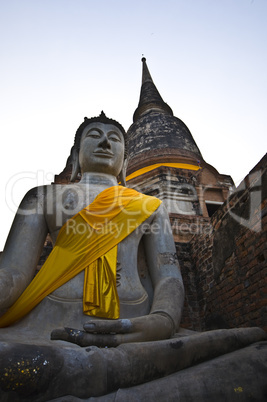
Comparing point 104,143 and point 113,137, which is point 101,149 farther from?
point 113,137

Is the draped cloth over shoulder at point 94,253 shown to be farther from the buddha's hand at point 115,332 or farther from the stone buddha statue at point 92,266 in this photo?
the buddha's hand at point 115,332

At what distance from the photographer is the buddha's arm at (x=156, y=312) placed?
1.82 metres

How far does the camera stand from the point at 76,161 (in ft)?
12.4

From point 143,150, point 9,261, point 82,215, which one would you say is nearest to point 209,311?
point 82,215

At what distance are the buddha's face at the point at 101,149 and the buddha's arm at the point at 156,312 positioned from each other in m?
0.75

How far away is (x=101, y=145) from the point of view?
11.3 ft

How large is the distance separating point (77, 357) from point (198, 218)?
7013 mm

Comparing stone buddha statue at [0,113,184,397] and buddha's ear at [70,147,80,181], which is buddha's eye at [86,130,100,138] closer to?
stone buddha statue at [0,113,184,397]

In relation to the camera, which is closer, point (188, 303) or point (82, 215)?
point (82, 215)

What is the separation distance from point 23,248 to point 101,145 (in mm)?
1333

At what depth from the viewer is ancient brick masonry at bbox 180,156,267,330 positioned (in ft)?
10.8

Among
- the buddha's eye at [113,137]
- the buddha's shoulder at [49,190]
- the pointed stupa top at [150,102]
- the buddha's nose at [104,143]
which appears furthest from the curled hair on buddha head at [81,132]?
the pointed stupa top at [150,102]

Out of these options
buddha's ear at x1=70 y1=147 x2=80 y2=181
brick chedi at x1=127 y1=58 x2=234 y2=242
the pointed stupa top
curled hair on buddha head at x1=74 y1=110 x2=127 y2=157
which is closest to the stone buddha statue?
curled hair on buddha head at x1=74 y1=110 x2=127 y2=157

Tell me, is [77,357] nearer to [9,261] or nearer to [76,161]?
[9,261]
